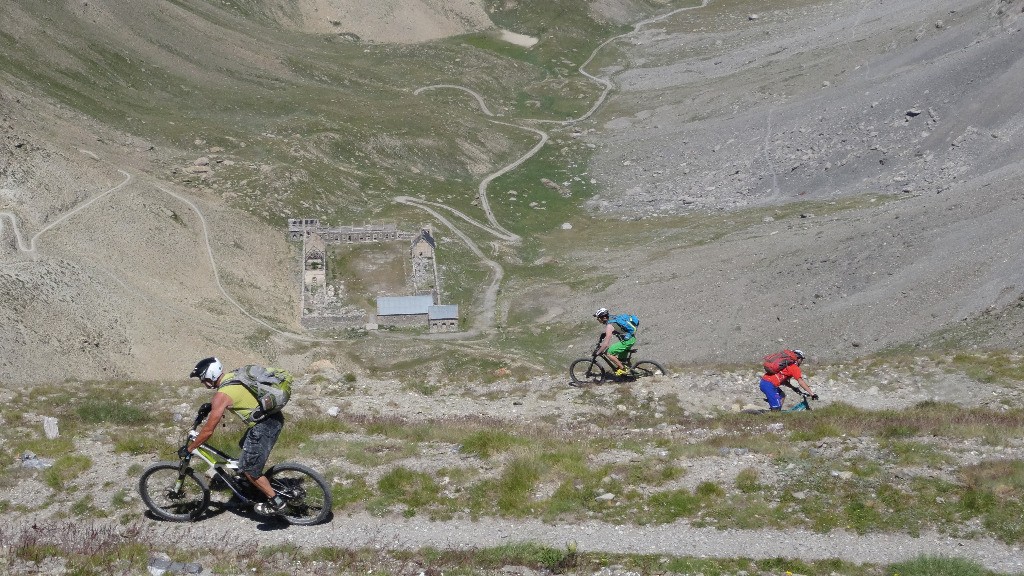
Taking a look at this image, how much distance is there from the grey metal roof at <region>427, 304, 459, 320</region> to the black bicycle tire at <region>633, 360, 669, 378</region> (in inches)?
1188

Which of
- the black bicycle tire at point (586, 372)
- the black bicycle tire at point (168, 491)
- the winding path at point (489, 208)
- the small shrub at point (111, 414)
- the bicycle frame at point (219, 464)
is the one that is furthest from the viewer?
the winding path at point (489, 208)

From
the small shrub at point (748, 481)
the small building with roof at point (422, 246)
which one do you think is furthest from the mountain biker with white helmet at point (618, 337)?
the small building with roof at point (422, 246)

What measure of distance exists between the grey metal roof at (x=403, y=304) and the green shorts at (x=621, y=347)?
106ft

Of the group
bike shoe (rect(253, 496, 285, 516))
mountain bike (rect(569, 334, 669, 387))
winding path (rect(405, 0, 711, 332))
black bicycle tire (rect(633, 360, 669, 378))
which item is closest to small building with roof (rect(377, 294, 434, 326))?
winding path (rect(405, 0, 711, 332))

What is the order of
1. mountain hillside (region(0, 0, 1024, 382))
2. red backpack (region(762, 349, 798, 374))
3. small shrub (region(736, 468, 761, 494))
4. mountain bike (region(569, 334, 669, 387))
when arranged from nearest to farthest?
small shrub (region(736, 468, 761, 494)), red backpack (region(762, 349, 798, 374)), mountain bike (region(569, 334, 669, 387)), mountain hillside (region(0, 0, 1024, 382))

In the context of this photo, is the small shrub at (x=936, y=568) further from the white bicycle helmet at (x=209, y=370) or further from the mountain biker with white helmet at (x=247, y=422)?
the white bicycle helmet at (x=209, y=370)

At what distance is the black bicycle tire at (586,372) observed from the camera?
33.7m

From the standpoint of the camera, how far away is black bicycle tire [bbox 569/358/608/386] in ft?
111

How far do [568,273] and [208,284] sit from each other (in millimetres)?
28256

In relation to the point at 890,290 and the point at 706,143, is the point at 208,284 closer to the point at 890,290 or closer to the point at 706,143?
the point at 890,290

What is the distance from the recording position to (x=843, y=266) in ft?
186

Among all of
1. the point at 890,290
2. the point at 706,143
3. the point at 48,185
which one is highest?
the point at 706,143

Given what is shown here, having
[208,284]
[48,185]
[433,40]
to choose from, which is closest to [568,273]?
[208,284]

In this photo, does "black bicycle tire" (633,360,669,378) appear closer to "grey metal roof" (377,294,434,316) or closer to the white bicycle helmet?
the white bicycle helmet
